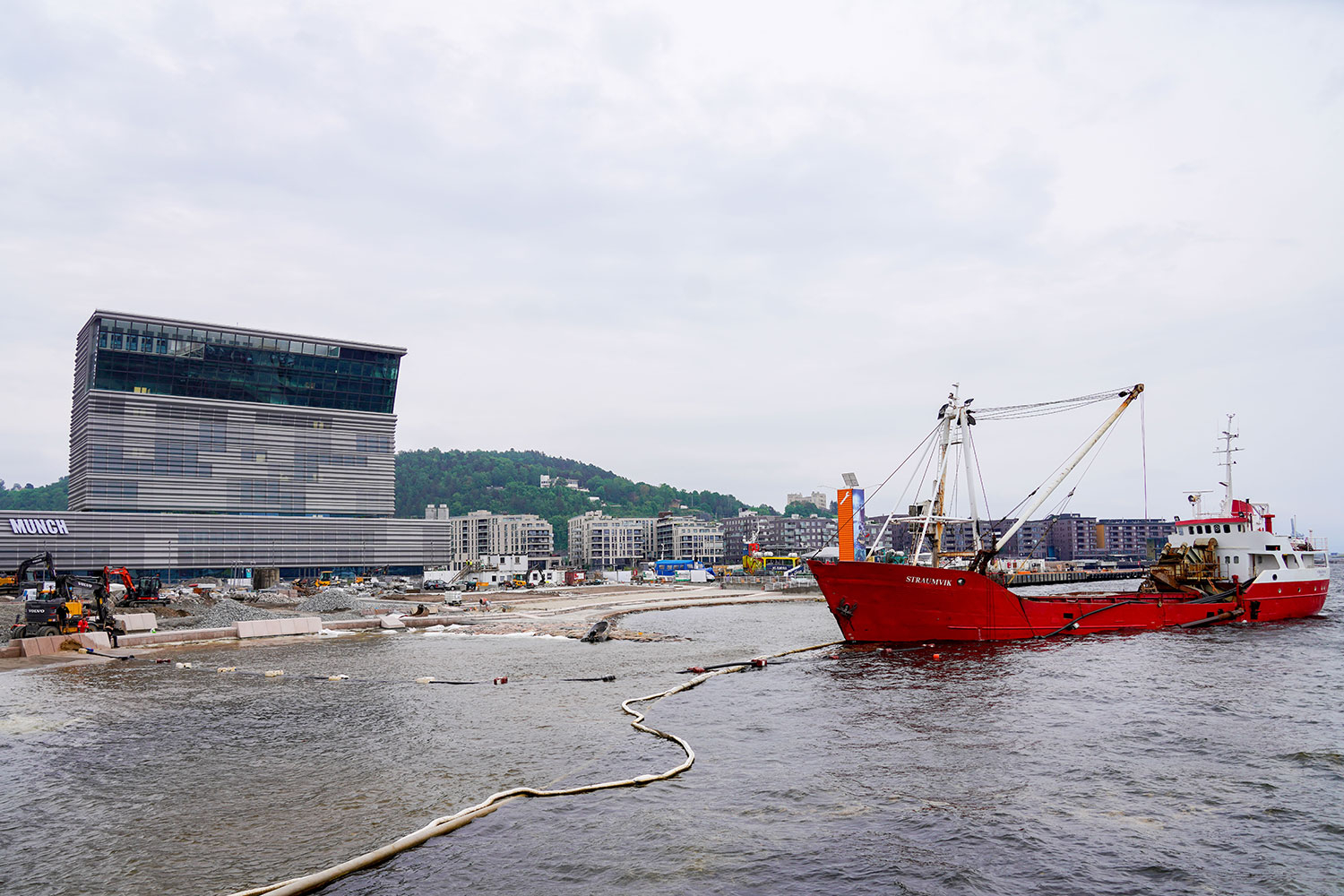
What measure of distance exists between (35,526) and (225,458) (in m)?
29.8

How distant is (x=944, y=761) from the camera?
20672 mm

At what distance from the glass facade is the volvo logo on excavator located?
971 inches

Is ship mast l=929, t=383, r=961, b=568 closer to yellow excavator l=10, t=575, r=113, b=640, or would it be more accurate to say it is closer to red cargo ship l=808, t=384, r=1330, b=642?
red cargo ship l=808, t=384, r=1330, b=642

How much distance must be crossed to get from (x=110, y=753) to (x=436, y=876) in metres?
13.5

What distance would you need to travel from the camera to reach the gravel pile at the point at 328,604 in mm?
78850

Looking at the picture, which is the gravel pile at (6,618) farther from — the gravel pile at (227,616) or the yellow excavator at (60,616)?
the gravel pile at (227,616)

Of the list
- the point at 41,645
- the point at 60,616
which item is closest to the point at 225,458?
the point at 60,616

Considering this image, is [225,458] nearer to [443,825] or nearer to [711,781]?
[711,781]

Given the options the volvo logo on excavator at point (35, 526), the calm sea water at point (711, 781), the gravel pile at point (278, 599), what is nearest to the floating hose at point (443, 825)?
the calm sea water at point (711, 781)

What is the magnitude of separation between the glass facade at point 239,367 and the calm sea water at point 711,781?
403ft

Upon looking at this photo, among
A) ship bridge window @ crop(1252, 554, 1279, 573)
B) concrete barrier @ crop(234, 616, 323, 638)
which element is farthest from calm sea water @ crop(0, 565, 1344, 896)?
ship bridge window @ crop(1252, 554, 1279, 573)

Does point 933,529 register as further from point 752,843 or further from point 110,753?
point 110,753

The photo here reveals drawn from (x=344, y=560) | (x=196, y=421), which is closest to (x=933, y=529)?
(x=344, y=560)

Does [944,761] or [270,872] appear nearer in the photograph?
[270,872]
